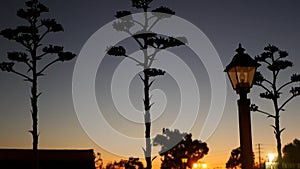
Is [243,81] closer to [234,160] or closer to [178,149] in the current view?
[178,149]

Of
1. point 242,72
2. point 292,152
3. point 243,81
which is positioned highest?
point 292,152

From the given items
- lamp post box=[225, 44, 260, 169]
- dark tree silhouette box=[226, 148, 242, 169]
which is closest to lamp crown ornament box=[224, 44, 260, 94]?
lamp post box=[225, 44, 260, 169]

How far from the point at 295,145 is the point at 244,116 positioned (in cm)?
7158

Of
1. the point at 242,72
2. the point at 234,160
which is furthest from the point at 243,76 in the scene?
the point at 234,160

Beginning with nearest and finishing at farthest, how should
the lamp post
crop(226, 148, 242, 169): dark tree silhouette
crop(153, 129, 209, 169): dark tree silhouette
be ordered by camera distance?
the lamp post, crop(153, 129, 209, 169): dark tree silhouette, crop(226, 148, 242, 169): dark tree silhouette

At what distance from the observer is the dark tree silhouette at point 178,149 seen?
5866 cm

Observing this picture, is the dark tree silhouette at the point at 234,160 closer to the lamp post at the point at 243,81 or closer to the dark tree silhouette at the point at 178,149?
the dark tree silhouette at the point at 178,149

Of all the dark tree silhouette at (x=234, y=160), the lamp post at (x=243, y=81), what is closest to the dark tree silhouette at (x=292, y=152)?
the dark tree silhouette at (x=234, y=160)

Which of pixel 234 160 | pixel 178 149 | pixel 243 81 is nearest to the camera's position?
pixel 243 81

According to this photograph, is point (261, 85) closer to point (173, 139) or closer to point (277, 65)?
point (277, 65)

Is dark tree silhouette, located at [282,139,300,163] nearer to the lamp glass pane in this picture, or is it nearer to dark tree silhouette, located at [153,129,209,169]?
dark tree silhouette, located at [153,129,209,169]

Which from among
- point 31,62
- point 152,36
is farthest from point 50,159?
point 152,36

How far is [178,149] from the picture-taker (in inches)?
2500

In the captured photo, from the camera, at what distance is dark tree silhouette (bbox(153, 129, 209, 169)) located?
58656mm
